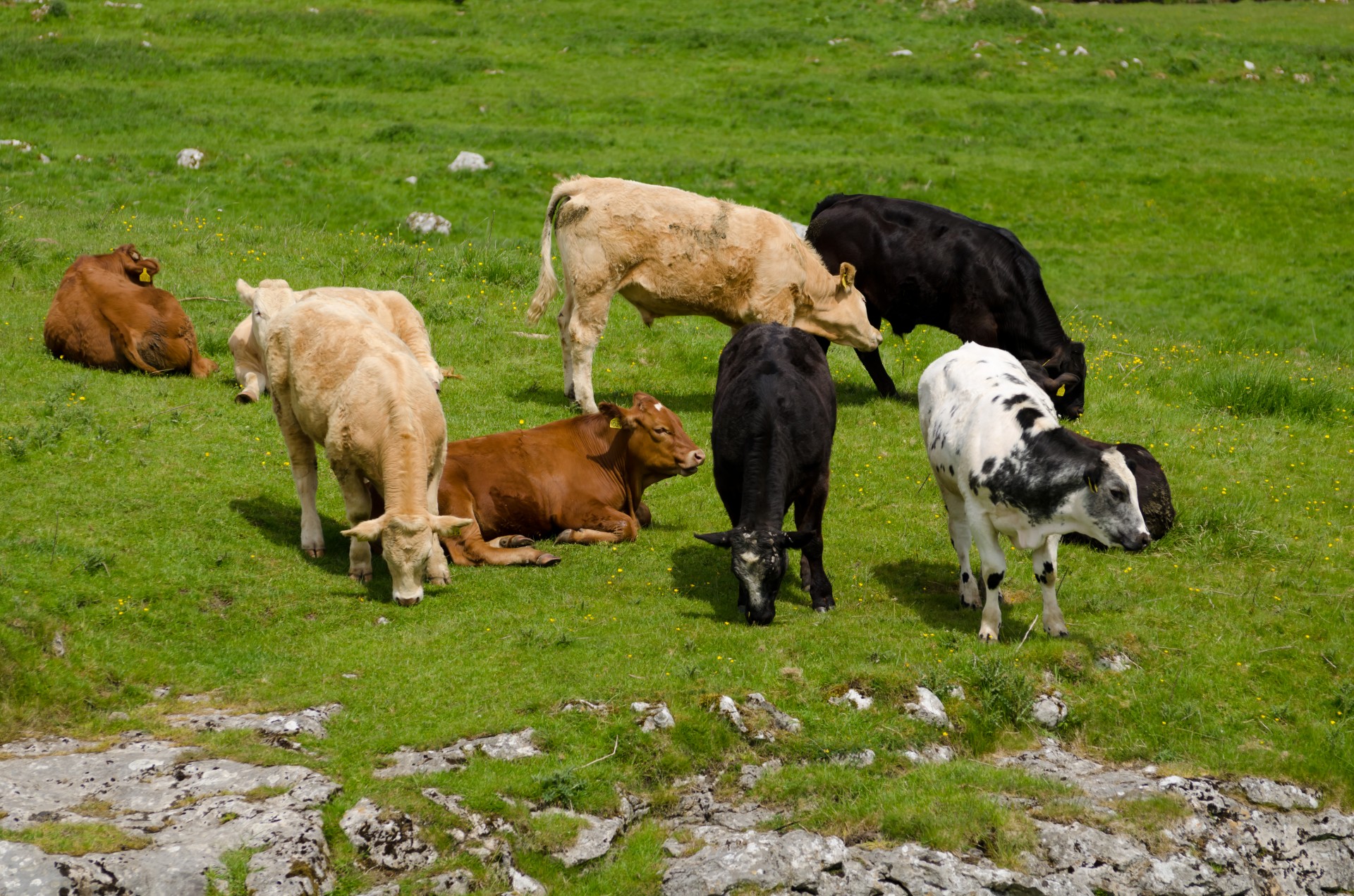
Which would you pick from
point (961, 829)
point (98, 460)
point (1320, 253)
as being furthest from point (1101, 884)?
point (1320, 253)

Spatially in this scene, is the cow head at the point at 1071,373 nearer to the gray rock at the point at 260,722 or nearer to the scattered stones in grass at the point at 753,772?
the scattered stones in grass at the point at 753,772

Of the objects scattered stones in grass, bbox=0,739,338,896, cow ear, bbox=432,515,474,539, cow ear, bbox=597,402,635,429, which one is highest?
cow ear, bbox=597,402,635,429

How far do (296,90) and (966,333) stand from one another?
26635 mm

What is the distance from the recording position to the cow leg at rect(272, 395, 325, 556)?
1230 cm

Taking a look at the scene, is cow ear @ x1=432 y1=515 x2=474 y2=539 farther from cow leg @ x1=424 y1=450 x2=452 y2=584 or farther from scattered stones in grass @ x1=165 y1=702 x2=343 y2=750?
scattered stones in grass @ x1=165 y1=702 x2=343 y2=750

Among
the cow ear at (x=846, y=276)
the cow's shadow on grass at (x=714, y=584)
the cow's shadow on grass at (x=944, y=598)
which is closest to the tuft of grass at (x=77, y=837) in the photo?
the cow's shadow on grass at (x=714, y=584)

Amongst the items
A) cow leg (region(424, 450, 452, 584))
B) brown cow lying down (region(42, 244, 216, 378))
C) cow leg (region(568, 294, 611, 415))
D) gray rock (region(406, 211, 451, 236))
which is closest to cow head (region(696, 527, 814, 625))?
cow leg (region(424, 450, 452, 584))

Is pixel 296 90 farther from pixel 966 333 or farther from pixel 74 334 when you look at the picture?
pixel 966 333

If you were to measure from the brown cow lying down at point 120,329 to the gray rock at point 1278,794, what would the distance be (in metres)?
13.2

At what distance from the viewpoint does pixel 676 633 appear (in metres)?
10.6

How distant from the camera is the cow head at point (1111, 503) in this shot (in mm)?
9711

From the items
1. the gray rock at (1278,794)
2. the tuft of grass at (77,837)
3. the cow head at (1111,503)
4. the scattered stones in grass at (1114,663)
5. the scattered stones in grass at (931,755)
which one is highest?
the cow head at (1111,503)

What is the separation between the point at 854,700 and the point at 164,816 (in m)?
4.91

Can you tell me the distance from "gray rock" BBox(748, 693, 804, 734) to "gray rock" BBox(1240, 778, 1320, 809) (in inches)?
129
